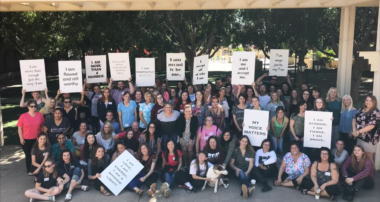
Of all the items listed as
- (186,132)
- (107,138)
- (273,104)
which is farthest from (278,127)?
(107,138)

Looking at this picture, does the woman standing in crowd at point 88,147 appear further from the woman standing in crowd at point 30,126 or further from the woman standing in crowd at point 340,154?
the woman standing in crowd at point 340,154

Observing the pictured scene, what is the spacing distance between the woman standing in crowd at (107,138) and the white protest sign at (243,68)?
3022 millimetres

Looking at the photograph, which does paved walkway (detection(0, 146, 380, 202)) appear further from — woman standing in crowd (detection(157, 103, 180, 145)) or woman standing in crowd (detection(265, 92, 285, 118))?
woman standing in crowd (detection(265, 92, 285, 118))

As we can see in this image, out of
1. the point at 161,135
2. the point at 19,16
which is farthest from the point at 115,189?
the point at 19,16

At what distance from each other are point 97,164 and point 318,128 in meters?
4.39

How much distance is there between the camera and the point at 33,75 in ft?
26.0

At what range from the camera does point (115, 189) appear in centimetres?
640

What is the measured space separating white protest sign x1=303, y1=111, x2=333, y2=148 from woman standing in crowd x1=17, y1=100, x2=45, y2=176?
5419 millimetres

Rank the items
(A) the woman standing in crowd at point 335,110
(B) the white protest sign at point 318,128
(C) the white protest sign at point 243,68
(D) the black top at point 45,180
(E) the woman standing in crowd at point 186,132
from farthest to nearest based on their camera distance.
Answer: (C) the white protest sign at point 243,68 → (A) the woman standing in crowd at point 335,110 → (E) the woman standing in crowd at point 186,132 → (B) the white protest sign at point 318,128 → (D) the black top at point 45,180

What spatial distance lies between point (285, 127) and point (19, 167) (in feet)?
19.6

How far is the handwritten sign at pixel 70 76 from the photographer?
7.95m

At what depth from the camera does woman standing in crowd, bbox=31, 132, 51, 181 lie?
21.5 ft

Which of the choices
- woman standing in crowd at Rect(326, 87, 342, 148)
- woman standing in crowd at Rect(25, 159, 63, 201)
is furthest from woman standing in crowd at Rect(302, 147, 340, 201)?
woman standing in crowd at Rect(25, 159, 63, 201)

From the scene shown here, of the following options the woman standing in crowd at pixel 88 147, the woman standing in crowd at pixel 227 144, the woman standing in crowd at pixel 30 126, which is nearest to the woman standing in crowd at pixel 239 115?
the woman standing in crowd at pixel 227 144
